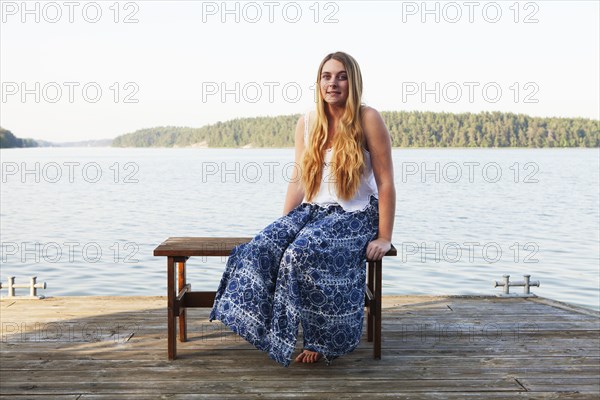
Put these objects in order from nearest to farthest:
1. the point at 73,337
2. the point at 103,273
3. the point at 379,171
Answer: the point at 379,171, the point at 73,337, the point at 103,273

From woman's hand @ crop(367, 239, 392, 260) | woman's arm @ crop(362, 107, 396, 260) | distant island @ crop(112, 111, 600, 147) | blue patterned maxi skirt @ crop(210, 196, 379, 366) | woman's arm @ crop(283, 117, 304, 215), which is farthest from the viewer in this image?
distant island @ crop(112, 111, 600, 147)

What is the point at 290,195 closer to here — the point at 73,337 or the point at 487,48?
the point at 73,337

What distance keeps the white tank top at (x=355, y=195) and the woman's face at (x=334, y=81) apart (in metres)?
0.26

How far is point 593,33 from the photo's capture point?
35594mm

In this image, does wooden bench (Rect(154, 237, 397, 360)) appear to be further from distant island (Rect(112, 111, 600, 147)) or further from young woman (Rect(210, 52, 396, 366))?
distant island (Rect(112, 111, 600, 147))

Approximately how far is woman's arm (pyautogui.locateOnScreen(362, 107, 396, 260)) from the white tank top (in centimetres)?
6

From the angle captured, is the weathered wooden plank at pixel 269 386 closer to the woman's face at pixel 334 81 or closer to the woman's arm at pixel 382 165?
the woman's arm at pixel 382 165

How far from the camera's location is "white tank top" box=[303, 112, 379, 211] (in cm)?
353

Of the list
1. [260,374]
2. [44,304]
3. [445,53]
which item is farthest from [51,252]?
[445,53]

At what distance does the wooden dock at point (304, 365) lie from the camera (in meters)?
3.00

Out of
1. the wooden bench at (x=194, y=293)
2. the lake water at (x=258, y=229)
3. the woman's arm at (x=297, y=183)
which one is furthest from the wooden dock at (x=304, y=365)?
the lake water at (x=258, y=229)

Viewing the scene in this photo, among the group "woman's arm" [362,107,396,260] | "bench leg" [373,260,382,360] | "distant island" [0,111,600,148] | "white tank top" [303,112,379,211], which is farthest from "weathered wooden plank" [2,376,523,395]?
"distant island" [0,111,600,148]

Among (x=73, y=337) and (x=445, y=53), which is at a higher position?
(x=445, y=53)

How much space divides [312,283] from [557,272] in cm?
900
